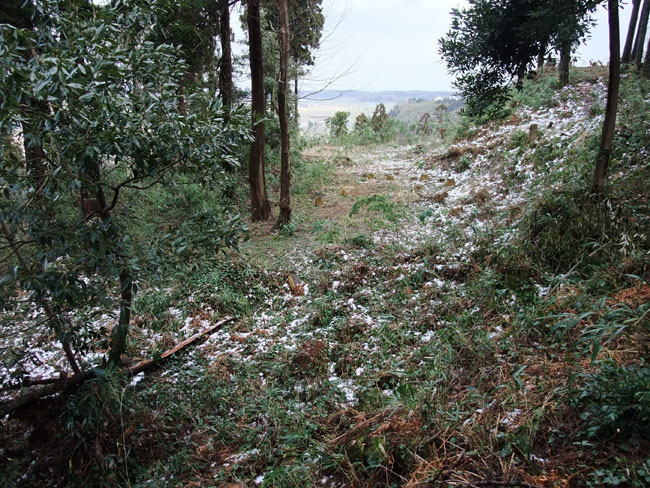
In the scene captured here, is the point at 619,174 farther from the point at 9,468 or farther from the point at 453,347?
the point at 9,468

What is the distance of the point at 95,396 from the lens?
10.3ft

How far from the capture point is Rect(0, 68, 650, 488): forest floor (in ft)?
7.43

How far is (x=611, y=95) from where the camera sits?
4.41 meters

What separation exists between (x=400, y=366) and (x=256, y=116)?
5.75 meters

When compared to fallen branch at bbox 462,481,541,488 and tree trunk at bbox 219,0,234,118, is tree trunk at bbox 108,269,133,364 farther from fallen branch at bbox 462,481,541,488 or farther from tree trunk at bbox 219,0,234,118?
tree trunk at bbox 219,0,234,118

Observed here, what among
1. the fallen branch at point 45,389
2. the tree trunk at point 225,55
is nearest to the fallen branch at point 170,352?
the fallen branch at point 45,389

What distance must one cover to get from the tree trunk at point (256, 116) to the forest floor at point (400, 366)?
198cm

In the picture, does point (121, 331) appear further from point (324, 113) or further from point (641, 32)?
point (324, 113)

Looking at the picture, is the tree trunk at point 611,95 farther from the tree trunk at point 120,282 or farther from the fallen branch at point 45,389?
the fallen branch at point 45,389

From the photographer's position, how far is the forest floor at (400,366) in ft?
7.43

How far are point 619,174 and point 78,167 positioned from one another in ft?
21.1

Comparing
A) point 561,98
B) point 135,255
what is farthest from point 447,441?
point 561,98

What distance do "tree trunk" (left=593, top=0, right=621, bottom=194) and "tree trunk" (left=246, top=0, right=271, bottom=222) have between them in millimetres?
5547

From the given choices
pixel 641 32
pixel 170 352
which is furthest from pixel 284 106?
pixel 641 32
